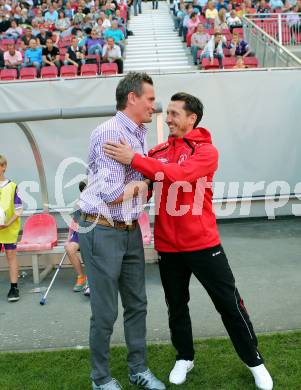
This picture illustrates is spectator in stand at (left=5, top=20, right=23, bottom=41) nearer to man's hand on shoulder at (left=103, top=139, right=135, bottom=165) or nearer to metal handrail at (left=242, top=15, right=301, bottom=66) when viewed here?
metal handrail at (left=242, top=15, right=301, bottom=66)

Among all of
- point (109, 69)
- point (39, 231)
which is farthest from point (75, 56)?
point (39, 231)

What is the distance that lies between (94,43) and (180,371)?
44.0 feet

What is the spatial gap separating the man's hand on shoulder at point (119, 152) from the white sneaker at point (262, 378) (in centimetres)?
170

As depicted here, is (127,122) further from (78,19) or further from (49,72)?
(78,19)

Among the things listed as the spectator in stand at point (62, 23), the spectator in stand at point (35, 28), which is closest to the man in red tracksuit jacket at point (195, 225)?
the spectator in stand at point (35, 28)

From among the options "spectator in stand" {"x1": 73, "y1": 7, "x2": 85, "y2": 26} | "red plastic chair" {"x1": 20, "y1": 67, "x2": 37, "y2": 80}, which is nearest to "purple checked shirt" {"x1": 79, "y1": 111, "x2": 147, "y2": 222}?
"red plastic chair" {"x1": 20, "y1": 67, "x2": 37, "y2": 80}

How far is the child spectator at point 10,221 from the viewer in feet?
22.7

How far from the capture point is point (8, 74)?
591 inches

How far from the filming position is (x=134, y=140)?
412cm

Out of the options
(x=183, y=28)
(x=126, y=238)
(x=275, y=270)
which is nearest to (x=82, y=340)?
(x=126, y=238)

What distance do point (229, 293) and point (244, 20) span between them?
14369 millimetres

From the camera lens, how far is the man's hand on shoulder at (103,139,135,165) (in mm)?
3889

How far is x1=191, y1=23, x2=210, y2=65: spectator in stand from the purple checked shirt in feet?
43.3

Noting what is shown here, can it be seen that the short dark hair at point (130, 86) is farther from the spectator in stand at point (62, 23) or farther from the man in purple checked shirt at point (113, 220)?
the spectator in stand at point (62, 23)
